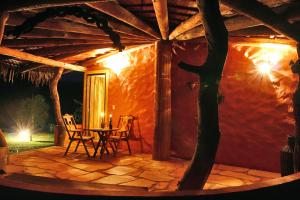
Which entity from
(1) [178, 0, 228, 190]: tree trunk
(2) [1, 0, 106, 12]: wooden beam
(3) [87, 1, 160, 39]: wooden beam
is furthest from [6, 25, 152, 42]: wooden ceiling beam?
(1) [178, 0, 228, 190]: tree trunk

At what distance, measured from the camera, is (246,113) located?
18.4 feet

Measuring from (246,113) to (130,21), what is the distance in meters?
3.25

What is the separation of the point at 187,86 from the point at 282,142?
2.44 metres

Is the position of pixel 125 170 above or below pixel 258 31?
below

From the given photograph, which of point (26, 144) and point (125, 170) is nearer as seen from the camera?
point (125, 170)

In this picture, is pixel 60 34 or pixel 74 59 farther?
pixel 74 59

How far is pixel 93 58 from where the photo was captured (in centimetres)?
831

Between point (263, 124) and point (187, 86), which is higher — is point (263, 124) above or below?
below

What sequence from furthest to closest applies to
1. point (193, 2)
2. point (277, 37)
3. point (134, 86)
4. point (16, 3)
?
point (134, 86), point (277, 37), point (193, 2), point (16, 3)

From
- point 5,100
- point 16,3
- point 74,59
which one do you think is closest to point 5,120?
point 5,100

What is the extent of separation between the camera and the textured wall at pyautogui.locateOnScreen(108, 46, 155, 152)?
682 centimetres

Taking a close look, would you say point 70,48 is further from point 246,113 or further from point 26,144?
point 246,113

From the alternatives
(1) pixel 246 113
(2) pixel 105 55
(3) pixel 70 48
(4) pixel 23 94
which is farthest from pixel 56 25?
(4) pixel 23 94

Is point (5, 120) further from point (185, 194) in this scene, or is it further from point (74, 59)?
point (185, 194)
